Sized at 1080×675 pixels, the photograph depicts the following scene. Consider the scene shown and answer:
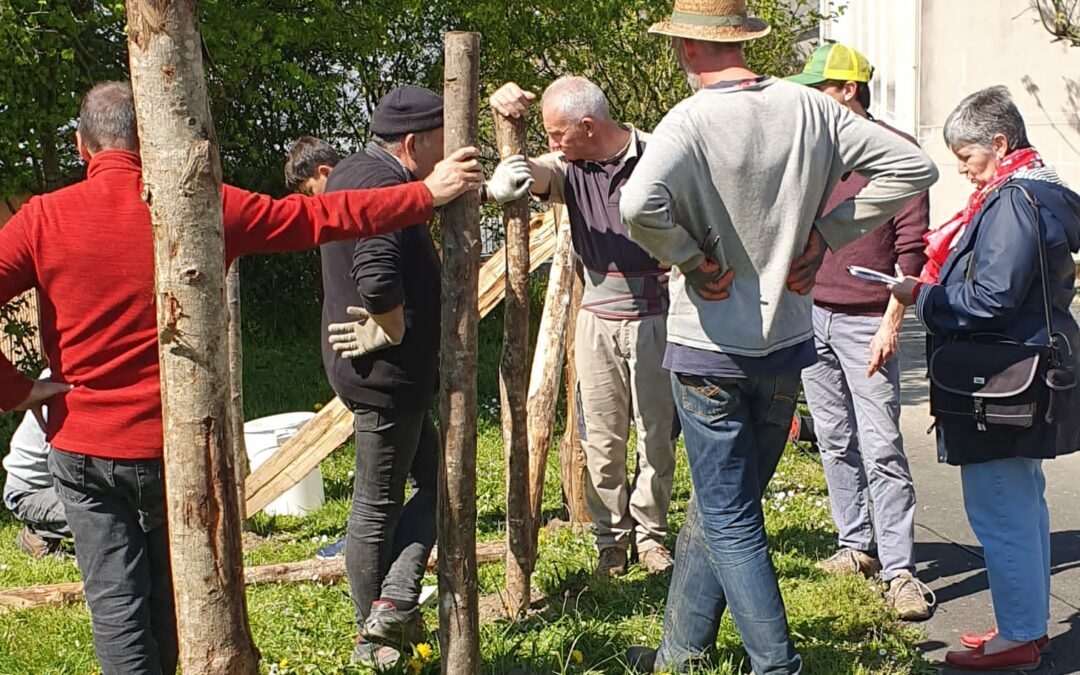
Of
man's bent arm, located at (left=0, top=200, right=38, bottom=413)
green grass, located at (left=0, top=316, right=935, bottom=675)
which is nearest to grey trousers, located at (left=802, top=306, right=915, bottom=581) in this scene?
green grass, located at (left=0, top=316, right=935, bottom=675)

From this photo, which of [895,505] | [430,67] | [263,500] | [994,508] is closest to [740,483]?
[994,508]

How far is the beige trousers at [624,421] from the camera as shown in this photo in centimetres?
524

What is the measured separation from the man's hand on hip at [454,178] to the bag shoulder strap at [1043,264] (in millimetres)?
1888

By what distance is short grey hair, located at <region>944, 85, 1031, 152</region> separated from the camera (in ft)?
13.8

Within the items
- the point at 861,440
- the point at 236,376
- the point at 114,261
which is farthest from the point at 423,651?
the point at 236,376

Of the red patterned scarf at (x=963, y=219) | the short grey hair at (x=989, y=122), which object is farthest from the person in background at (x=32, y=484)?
the short grey hair at (x=989, y=122)

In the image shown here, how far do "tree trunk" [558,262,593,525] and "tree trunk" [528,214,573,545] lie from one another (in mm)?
121

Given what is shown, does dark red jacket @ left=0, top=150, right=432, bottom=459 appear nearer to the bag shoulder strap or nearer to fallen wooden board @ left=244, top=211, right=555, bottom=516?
the bag shoulder strap

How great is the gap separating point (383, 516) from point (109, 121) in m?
1.66

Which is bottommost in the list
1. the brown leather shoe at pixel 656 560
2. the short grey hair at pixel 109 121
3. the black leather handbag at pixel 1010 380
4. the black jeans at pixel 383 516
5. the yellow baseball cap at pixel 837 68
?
the brown leather shoe at pixel 656 560

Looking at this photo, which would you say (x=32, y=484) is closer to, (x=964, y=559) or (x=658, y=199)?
(x=658, y=199)

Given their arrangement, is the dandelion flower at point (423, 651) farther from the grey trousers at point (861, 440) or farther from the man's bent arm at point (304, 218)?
the grey trousers at point (861, 440)

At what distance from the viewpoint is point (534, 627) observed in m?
4.55

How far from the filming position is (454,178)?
343 centimetres
